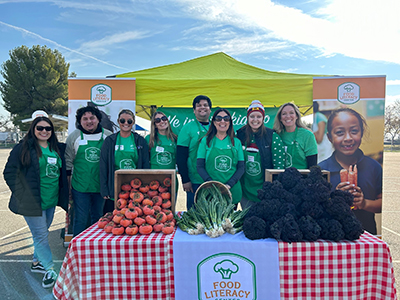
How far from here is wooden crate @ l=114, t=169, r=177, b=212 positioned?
2.41 m

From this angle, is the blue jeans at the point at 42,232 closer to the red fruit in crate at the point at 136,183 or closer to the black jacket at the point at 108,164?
the black jacket at the point at 108,164

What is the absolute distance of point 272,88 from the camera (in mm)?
4336

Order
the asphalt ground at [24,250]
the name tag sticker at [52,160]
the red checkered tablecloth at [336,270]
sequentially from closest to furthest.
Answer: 1. the red checkered tablecloth at [336,270]
2. the name tag sticker at [52,160]
3. the asphalt ground at [24,250]

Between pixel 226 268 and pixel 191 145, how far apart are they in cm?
153

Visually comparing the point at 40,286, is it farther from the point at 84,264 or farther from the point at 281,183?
the point at 281,183

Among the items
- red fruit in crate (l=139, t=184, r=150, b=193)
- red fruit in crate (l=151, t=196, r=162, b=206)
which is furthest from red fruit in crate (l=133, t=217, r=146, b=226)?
red fruit in crate (l=139, t=184, r=150, b=193)

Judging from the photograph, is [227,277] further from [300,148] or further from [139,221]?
[300,148]

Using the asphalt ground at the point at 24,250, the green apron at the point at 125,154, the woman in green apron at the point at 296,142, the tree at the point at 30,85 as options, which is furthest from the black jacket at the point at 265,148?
the tree at the point at 30,85

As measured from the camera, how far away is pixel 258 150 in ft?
9.70

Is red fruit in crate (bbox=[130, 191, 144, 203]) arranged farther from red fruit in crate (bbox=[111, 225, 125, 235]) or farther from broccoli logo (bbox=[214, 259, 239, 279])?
broccoli logo (bbox=[214, 259, 239, 279])

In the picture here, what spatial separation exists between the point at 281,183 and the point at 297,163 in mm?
866

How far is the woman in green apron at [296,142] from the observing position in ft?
9.73

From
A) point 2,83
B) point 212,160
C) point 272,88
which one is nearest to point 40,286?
point 212,160

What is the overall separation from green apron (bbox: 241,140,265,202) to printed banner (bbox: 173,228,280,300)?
3.61 feet
